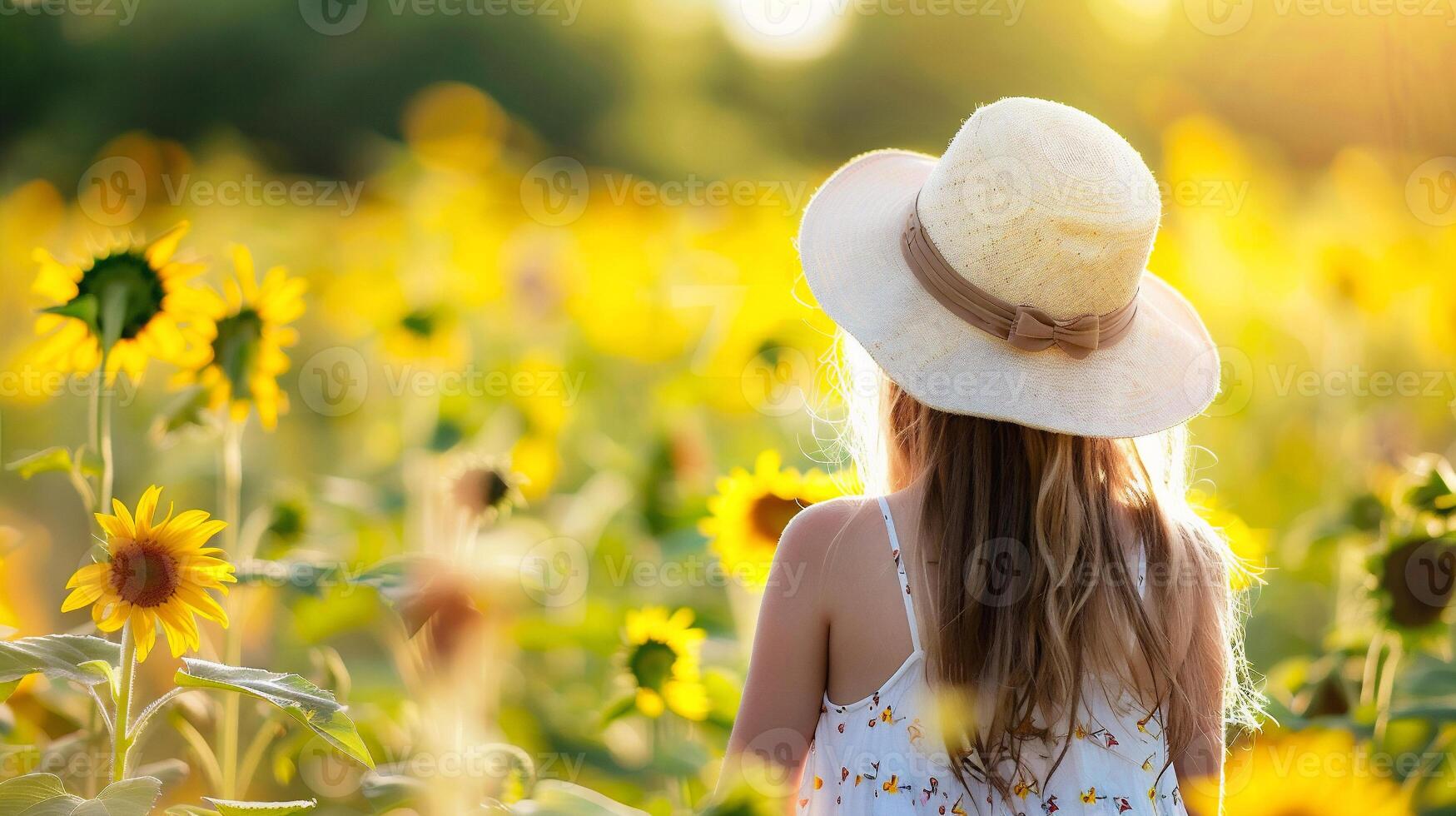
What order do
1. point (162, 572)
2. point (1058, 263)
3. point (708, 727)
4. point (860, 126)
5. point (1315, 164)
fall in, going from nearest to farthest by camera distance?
point (162, 572) < point (1058, 263) < point (708, 727) < point (1315, 164) < point (860, 126)

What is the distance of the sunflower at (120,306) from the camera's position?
104cm

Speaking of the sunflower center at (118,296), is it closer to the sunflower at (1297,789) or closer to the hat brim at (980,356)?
the hat brim at (980,356)

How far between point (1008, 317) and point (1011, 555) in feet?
0.63

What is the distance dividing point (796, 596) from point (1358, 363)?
1729 mm

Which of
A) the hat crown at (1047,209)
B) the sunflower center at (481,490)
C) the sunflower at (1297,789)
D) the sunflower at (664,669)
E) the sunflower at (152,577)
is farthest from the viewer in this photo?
the sunflower center at (481,490)

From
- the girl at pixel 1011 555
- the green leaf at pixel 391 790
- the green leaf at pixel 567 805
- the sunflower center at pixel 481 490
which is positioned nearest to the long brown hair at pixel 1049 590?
the girl at pixel 1011 555

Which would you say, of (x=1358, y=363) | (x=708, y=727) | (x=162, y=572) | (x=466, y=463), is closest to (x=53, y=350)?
(x=162, y=572)

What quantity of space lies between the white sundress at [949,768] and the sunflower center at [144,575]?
54cm

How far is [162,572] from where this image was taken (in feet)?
3.01

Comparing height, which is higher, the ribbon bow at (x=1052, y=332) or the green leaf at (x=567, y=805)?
the ribbon bow at (x=1052, y=332)

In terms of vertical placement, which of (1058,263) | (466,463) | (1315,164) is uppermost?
(1315,164)

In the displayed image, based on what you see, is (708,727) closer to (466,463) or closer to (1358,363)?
(466,463)

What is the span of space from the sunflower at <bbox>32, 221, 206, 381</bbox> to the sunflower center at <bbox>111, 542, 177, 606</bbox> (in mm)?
177

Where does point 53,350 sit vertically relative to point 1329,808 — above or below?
above
